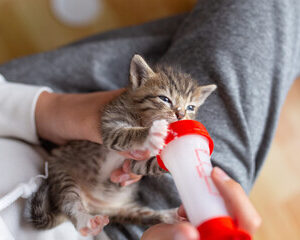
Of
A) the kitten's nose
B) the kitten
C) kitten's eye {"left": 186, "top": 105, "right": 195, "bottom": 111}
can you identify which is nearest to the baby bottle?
the kitten

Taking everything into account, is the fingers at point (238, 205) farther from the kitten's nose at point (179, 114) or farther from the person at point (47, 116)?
the person at point (47, 116)

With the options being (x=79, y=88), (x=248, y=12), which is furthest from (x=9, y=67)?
(x=248, y=12)

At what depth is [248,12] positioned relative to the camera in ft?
4.55

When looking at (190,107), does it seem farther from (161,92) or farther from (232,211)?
(232,211)

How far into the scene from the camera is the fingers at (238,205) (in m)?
0.69

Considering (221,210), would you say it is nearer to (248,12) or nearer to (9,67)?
(248,12)

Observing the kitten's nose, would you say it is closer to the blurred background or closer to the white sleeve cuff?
the white sleeve cuff

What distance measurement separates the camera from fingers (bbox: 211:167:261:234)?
69cm

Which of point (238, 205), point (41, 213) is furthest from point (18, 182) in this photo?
point (238, 205)

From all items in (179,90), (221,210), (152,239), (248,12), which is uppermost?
(248,12)

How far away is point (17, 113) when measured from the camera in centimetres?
138

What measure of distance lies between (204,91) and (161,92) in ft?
0.67

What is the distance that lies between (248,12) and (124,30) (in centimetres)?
91

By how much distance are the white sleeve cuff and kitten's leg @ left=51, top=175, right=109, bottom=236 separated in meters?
0.30
